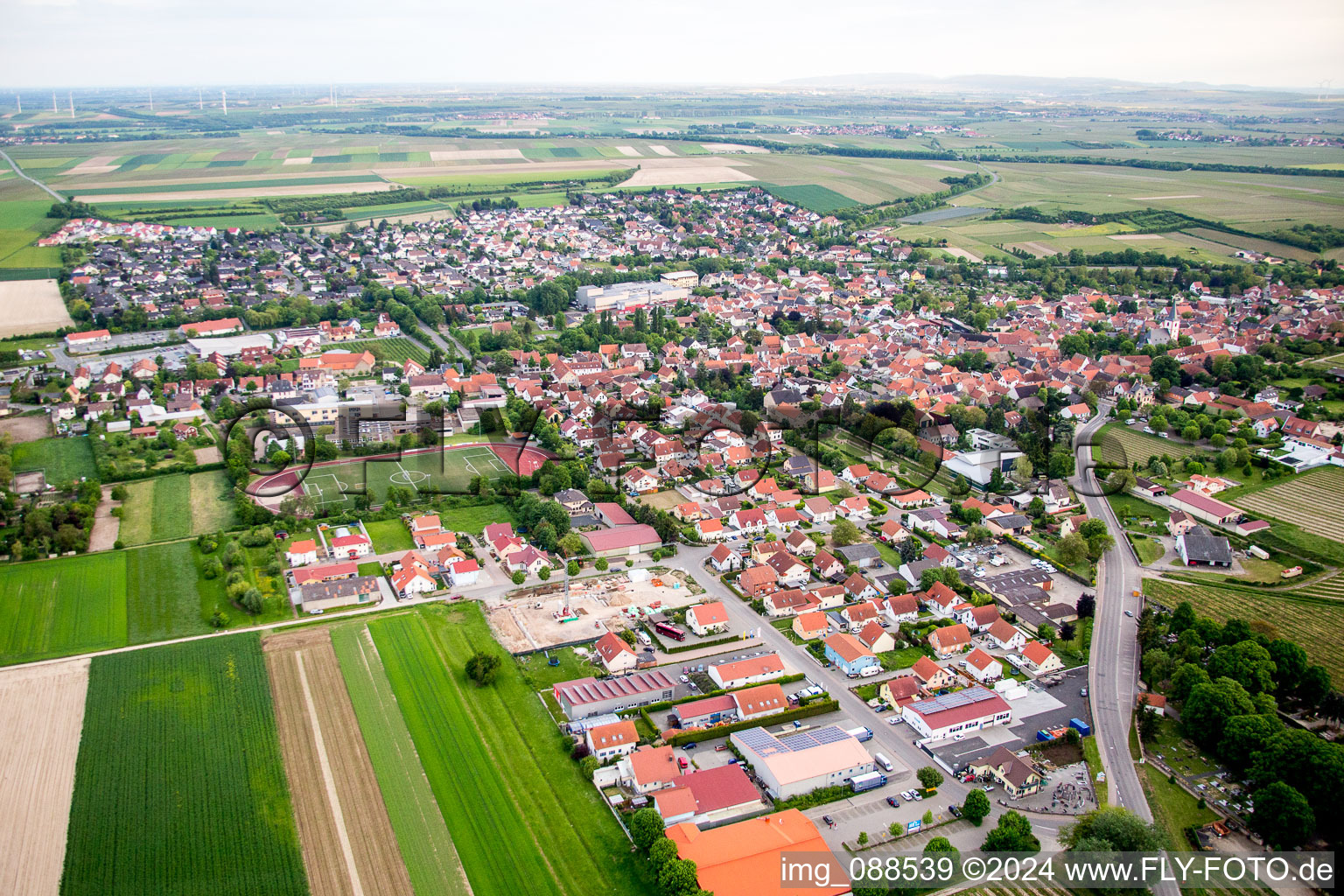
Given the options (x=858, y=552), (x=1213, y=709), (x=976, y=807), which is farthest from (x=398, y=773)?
(x=1213, y=709)

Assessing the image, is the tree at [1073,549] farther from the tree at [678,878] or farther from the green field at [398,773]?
the green field at [398,773]

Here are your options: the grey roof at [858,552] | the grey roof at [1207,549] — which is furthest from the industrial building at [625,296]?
the grey roof at [1207,549]

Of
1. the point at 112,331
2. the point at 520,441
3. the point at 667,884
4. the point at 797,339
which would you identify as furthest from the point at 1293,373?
the point at 112,331

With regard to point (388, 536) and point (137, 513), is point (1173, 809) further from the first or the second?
point (137, 513)

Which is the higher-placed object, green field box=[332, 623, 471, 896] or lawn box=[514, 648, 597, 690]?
lawn box=[514, 648, 597, 690]

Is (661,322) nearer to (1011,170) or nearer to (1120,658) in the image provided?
(1120,658)

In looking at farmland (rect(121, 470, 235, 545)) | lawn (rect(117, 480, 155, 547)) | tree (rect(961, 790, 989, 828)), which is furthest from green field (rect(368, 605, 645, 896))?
lawn (rect(117, 480, 155, 547))

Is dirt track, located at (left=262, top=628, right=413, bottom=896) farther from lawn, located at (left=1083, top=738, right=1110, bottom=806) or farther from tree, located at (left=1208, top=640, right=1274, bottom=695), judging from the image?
tree, located at (left=1208, top=640, right=1274, bottom=695)
